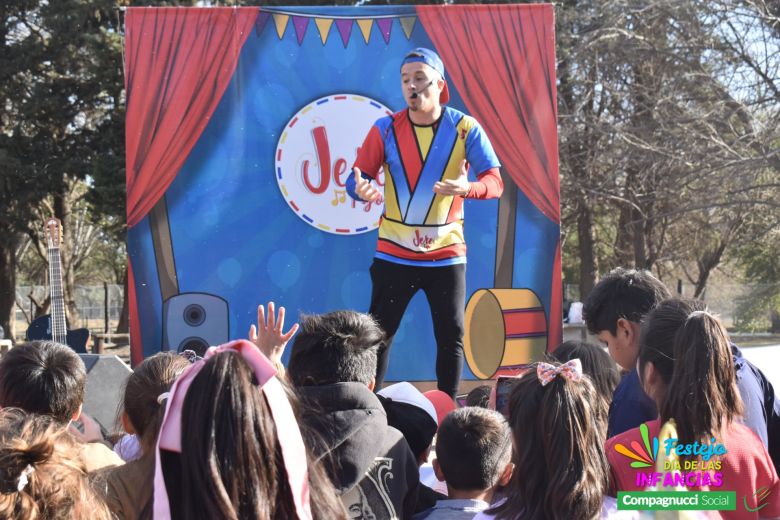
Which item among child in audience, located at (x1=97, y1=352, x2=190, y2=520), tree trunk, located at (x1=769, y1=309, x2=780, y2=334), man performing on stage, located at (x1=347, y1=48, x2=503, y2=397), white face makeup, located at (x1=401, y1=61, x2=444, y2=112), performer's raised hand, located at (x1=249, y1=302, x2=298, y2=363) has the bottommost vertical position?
tree trunk, located at (x1=769, y1=309, x2=780, y2=334)

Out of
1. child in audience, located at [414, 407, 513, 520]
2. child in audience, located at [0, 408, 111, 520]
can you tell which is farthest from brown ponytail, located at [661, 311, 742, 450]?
child in audience, located at [0, 408, 111, 520]

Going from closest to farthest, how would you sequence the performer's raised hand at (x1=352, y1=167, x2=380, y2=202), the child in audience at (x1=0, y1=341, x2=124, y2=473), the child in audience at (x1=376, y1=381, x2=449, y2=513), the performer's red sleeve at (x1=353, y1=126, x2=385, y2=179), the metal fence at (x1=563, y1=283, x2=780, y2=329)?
the child in audience at (x1=0, y1=341, x2=124, y2=473) < the child in audience at (x1=376, y1=381, x2=449, y2=513) < the performer's raised hand at (x1=352, y1=167, x2=380, y2=202) < the performer's red sleeve at (x1=353, y1=126, x2=385, y2=179) < the metal fence at (x1=563, y1=283, x2=780, y2=329)

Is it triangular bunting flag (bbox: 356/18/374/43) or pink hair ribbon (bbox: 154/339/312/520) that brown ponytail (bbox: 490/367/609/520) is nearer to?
pink hair ribbon (bbox: 154/339/312/520)

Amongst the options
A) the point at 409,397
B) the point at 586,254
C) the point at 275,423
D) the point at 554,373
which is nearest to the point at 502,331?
the point at 409,397

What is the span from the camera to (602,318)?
2705mm

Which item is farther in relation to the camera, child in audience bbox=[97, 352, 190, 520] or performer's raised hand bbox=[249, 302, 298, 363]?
performer's raised hand bbox=[249, 302, 298, 363]

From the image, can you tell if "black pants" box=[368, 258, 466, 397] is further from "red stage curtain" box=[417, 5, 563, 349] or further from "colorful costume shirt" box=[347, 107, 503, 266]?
"red stage curtain" box=[417, 5, 563, 349]

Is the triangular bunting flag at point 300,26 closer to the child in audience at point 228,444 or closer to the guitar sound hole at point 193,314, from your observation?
the guitar sound hole at point 193,314

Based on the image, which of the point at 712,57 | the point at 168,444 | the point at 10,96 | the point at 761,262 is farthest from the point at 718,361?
the point at 761,262

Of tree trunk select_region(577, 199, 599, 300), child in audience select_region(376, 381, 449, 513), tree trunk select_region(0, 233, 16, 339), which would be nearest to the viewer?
child in audience select_region(376, 381, 449, 513)

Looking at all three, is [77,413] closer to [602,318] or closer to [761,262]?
[602,318]

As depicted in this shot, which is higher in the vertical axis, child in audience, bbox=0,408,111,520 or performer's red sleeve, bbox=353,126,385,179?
performer's red sleeve, bbox=353,126,385,179

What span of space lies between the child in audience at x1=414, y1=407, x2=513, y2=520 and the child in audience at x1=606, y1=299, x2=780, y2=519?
0.29 m

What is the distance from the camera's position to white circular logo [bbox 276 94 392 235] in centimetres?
544
